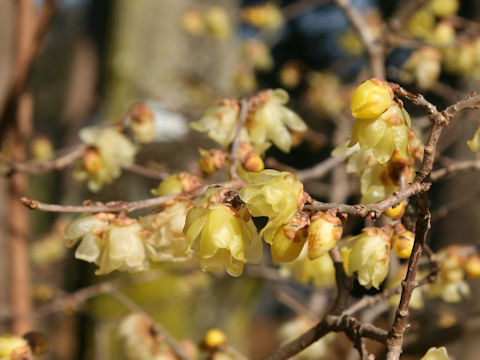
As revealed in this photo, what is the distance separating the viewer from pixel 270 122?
1130 mm

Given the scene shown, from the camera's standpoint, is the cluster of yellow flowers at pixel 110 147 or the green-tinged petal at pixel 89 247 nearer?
the green-tinged petal at pixel 89 247

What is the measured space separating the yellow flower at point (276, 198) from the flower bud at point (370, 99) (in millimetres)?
141

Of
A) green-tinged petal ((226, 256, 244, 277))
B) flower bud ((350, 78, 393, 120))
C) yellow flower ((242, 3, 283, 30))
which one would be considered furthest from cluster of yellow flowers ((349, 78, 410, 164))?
yellow flower ((242, 3, 283, 30))

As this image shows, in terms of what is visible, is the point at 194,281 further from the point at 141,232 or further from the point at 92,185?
the point at 141,232

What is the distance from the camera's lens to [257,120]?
1134 millimetres

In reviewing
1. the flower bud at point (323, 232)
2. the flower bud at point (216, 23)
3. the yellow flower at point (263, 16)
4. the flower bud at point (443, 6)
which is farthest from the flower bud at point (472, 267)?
the yellow flower at point (263, 16)

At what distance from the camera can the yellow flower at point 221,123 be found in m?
1.11

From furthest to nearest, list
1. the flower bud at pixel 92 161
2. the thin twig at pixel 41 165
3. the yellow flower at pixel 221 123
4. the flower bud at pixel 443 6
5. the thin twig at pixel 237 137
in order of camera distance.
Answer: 1. the flower bud at pixel 443 6
2. the flower bud at pixel 92 161
3. the thin twig at pixel 41 165
4. the yellow flower at pixel 221 123
5. the thin twig at pixel 237 137

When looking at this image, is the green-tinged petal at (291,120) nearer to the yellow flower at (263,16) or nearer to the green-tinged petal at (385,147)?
the green-tinged petal at (385,147)

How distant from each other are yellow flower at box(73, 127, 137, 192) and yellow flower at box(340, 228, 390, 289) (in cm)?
72

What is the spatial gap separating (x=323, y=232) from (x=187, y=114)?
174 centimetres

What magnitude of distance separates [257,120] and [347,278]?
0.41m

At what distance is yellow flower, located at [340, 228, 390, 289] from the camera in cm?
81

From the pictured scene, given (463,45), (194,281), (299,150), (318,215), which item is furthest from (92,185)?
(299,150)
